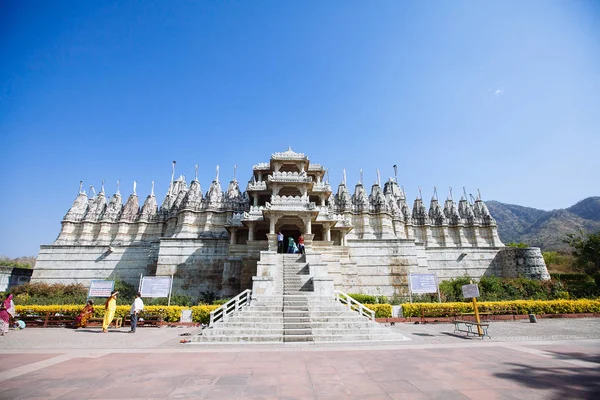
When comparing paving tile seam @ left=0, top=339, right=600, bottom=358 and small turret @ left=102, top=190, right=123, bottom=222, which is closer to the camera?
paving tile seam @ left=0, top=339, right=600, bottom=358

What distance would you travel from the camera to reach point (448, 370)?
657 cm

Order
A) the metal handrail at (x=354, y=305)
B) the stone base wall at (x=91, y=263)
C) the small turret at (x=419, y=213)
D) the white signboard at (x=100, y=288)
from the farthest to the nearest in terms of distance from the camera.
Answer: the small turret at (x=419, y=213) < the stone base wall at (x=91, y=263) < the white signboard at (x=100, y=288) < the metal handrail at (x=354, y=305)

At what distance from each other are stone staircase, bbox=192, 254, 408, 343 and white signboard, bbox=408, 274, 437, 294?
7.05 metres

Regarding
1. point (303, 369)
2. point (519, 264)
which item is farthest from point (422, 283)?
point (519, 264)

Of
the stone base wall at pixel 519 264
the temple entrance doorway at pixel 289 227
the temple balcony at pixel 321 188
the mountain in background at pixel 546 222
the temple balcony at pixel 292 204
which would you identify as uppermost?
the mountain in background at pixel 546 222

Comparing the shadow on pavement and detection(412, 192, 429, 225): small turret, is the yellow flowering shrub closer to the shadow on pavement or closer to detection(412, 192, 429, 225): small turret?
the shadow on pavement

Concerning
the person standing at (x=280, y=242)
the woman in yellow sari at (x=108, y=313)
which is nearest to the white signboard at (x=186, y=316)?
the woman in yellow sari at (x=108, y=313)

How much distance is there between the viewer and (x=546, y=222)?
373 feet

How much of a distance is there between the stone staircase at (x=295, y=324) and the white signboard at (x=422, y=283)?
705cm

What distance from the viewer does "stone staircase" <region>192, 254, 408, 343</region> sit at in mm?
10539

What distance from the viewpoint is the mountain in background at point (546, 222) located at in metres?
90.4

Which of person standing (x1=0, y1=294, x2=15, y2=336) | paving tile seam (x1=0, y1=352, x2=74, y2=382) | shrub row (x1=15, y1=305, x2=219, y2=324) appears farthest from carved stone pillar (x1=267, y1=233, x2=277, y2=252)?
person standing (x1=0, y1=294, x2=15, y2=336)

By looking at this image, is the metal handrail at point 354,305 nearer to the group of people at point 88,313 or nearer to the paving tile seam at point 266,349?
the paving tile seam at point 266,349

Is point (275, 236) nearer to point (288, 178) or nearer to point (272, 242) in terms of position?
point (272, 242)
